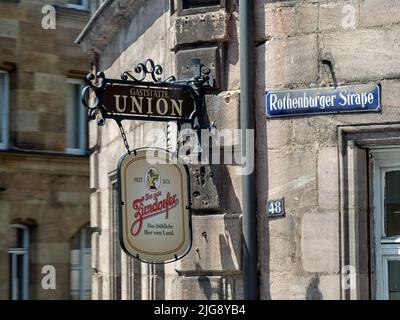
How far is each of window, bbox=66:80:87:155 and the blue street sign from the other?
1095cm

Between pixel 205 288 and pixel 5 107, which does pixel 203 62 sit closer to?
pixel 205 288

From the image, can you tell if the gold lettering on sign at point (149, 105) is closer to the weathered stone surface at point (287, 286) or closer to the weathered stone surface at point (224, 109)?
the weathered stone surface at point (224, 109)

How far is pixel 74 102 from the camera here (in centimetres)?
1914

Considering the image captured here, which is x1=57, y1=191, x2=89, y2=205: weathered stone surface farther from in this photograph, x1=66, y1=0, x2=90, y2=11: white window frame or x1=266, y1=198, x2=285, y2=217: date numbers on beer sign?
x1=266, y1=198, x2=285, y2=217: date numbers on beer sign

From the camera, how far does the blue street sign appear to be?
805 centimetres

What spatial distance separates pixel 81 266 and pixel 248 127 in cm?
1074

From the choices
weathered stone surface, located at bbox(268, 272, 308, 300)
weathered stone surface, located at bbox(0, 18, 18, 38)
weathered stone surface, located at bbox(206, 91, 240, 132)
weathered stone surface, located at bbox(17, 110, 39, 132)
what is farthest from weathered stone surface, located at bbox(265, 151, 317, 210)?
weathered stone surface, located at bbox(0, 18, 18, 38)

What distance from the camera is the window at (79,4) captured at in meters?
19.1

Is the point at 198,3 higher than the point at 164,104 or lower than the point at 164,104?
higher

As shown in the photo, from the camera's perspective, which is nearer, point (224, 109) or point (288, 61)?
point (288, 61)

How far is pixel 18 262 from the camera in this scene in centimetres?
1830

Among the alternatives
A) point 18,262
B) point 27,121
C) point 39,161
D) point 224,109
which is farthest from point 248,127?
point 18,262

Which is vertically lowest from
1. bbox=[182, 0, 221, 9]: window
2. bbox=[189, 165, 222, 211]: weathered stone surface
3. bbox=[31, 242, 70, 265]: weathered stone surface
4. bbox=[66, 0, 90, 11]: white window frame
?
bbox=[31, 242, 70, 265]: weathered stone surface

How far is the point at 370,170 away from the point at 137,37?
12.9ft
